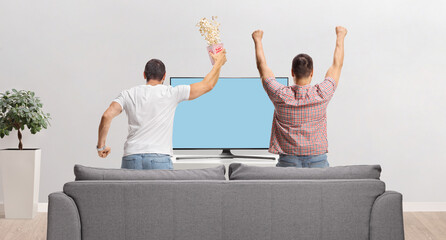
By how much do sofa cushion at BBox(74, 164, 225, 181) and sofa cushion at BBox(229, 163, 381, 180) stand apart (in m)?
0.12

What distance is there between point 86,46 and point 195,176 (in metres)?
3.31

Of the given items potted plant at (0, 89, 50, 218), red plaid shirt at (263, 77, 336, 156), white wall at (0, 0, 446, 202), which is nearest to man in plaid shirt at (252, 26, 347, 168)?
red plaid shirt at (263, 77, 336, 156)

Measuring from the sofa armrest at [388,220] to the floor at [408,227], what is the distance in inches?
77.8

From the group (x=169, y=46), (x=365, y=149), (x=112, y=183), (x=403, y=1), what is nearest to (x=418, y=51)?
(x=403, y=1)

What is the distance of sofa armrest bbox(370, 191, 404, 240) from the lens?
2443mm

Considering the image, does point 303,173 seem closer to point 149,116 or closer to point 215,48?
point 149,116

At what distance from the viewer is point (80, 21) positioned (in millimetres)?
5488

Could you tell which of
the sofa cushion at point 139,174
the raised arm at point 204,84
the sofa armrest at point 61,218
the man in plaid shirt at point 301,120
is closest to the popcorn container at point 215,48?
the raised arm at point 204,84

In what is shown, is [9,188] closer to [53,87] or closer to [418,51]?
[53,87]

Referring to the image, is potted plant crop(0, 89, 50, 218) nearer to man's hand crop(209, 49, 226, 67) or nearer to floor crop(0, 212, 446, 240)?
floor crop(0, 212, 446, 240)


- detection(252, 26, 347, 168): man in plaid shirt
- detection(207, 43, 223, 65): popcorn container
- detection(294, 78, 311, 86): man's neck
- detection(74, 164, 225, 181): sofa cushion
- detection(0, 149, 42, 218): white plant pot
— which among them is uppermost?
detection(207, 43, 223, 65): popcorn container

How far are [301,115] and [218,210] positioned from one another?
2.79 feet

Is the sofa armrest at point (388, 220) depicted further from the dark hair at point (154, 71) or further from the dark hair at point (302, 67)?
the dark hair at point (154, 71)

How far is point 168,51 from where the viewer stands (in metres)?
5.48
